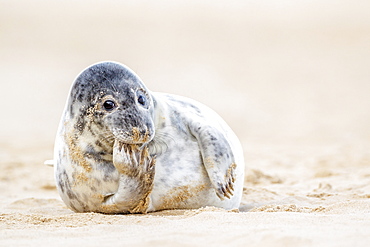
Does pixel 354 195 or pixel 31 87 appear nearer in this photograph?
pixel 354 195

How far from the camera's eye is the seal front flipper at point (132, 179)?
3834 millimetres

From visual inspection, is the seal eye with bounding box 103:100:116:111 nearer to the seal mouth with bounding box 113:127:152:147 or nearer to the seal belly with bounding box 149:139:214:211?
the seal mouth with bounding box 113:127:152:147

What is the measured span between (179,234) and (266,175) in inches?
172

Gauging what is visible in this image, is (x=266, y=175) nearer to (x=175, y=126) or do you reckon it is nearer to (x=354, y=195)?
(x=354, y=195)

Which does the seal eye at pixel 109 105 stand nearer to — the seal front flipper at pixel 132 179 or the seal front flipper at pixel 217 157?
the seal front flipper at pixel 132 179

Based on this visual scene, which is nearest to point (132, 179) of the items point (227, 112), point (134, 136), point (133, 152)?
point (133, 152)

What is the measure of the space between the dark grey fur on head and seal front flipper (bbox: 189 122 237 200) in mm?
422

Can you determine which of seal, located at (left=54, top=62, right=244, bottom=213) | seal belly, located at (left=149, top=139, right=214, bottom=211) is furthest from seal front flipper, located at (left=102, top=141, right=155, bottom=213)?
seal belly, located at (left=149, top=139, right=214, bottom=211)

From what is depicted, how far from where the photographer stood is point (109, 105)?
3812mm

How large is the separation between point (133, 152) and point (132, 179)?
0.60ft

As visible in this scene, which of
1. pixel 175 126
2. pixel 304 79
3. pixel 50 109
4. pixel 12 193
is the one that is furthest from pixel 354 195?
pixel 304 79

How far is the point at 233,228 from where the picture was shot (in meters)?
3.08

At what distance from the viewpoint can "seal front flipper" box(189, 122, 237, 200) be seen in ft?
13.3

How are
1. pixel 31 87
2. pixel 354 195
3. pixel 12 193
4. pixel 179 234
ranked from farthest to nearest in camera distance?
pixel 31 87
pixel 12 193
pixel 354 195
pixel 179 234
